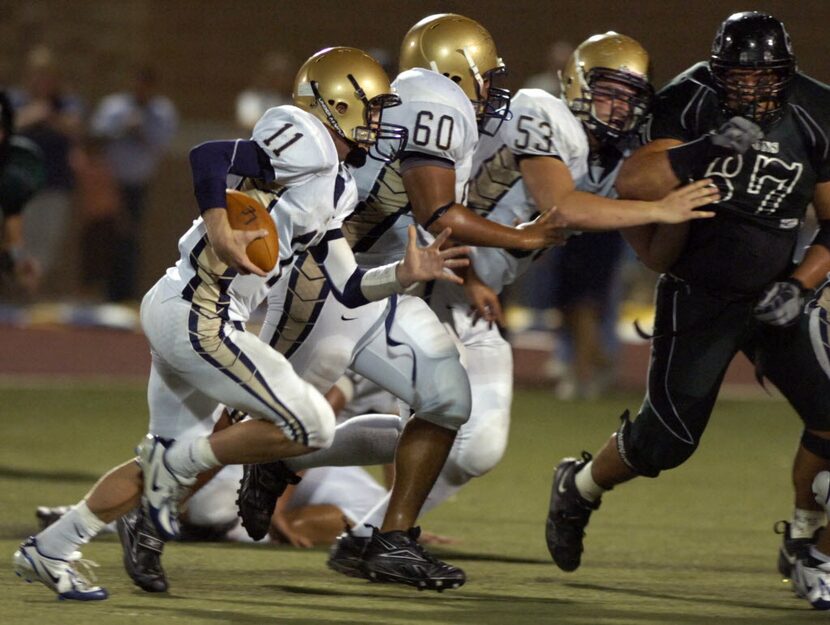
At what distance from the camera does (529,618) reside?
14.9ft

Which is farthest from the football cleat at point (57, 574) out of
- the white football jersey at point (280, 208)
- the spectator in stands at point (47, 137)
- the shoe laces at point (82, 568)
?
the spectator in stands at point (47, 137)

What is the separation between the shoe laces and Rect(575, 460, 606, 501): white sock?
154cm

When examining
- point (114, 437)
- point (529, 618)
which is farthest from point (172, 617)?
point (114, 437)

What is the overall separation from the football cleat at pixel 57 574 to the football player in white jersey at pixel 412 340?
2.43 feet

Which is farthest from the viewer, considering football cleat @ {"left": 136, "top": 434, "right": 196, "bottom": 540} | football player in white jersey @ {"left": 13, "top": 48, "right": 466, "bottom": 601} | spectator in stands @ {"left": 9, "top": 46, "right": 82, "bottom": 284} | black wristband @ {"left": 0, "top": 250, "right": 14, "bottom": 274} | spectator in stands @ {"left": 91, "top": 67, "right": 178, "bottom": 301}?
spectator in stands @ {"left": 91, "top": 67, "right": 178, "bottom": 301}

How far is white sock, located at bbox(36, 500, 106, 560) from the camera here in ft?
15.3

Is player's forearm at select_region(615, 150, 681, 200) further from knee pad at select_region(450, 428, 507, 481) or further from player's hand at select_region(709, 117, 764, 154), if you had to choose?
knee pad at select_region(450, 428, 507, 481)

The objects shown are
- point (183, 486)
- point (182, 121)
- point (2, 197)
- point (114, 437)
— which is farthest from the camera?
point (182, 121)

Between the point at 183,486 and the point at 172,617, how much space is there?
432 millimetres

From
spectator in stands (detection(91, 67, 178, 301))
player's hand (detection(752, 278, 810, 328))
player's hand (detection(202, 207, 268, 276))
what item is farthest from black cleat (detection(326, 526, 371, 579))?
spectator in stands (detection(91, 67, 178, 301))

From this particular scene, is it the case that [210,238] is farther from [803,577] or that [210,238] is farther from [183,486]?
[803,577]

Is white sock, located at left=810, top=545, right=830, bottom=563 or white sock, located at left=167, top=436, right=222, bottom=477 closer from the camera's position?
white sock, located at left=167, top=436, right=222, bottom=477

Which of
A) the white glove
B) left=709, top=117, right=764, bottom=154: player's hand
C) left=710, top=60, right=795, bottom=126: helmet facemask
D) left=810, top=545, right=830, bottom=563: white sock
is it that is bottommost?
left=810, top=545, right=830, bottom=563: white sock

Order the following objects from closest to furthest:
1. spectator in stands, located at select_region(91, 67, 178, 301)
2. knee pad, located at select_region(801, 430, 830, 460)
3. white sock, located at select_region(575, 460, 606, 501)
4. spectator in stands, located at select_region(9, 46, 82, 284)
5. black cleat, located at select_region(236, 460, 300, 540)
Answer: knee pad, located at select_region(801, 430, 830, 460) < black cleat, located at select_region(236, 460, 300, 540) < white sock, located at select_region(575, 460, 606, 501) < spectator in stands, located at select_region(9, 46, 82, 284) < spectator in stands, located at select_region(91, 67, 178, 301)
